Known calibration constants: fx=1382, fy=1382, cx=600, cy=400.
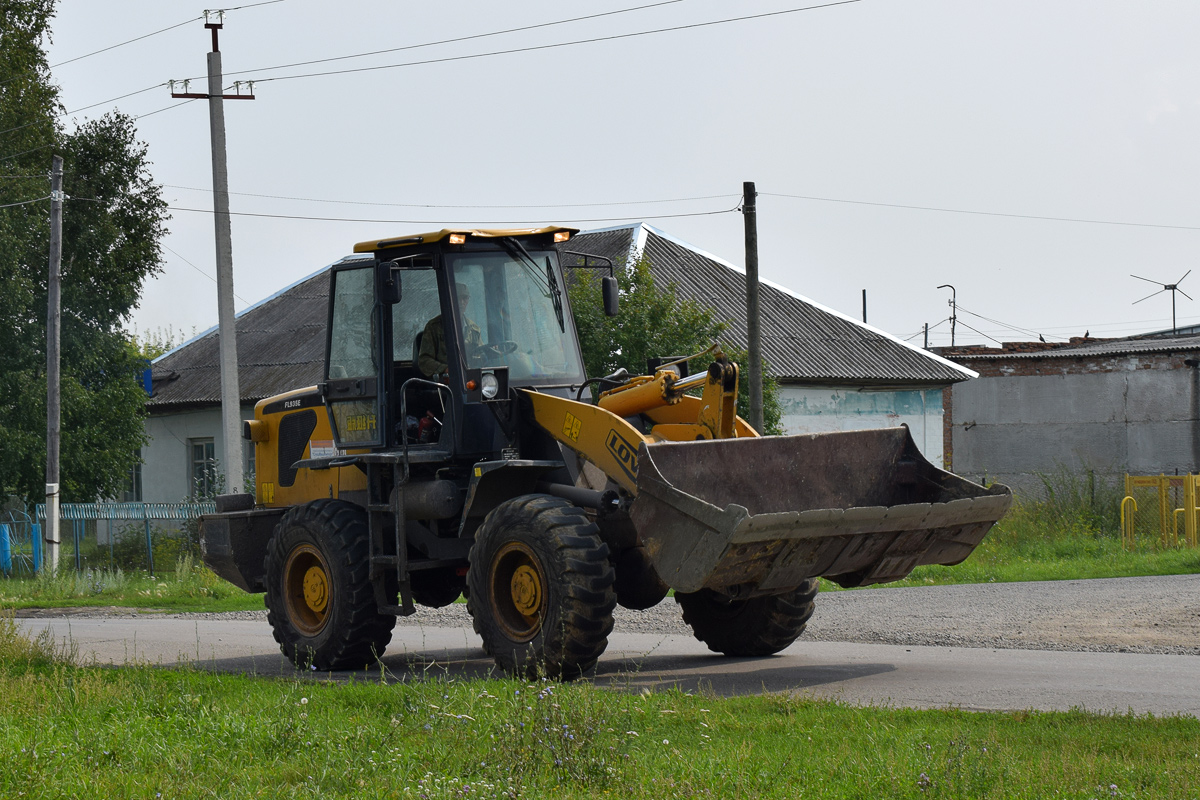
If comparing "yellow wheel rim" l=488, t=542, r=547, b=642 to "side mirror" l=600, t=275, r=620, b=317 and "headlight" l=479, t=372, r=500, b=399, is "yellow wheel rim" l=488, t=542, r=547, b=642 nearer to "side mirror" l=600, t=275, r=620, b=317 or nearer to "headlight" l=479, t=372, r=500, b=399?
"headlight" l=479, t=372, r=500, b=399

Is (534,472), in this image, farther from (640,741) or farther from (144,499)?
(144,499)

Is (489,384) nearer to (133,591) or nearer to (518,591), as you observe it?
(518,591)

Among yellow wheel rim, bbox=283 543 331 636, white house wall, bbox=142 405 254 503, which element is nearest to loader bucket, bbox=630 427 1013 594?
yellow wheel rim, bbox=283 543 331 636

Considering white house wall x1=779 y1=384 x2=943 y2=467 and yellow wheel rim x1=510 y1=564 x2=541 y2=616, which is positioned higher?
white house wall x1=779 y1=384 x2=943 y2=467

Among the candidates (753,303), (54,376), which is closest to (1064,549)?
(753,303)

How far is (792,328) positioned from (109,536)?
17063 mm

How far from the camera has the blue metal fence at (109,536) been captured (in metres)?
25.8

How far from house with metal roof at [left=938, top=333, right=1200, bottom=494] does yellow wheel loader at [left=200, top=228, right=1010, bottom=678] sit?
2643cm

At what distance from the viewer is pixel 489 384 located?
10562mm

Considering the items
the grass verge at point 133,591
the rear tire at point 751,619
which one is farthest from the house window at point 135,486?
the rear tire at point 751,619

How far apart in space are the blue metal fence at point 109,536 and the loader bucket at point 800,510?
1748 cm

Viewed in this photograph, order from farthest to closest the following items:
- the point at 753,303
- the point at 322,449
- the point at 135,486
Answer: the point at 135,486 → the point at 753,303 → the point at 322,449

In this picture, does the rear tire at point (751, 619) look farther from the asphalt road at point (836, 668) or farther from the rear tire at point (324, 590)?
the rear tire at point (324, 590)

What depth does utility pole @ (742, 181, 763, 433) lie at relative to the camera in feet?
75.7
